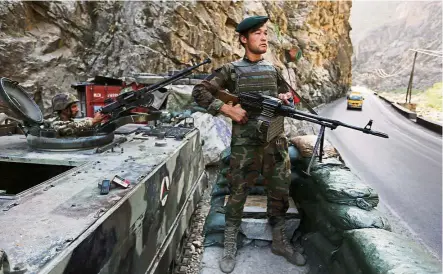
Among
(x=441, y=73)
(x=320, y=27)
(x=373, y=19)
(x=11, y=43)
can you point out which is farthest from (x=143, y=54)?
(x=373, y=19)

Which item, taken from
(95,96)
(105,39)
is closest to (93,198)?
(95,96)

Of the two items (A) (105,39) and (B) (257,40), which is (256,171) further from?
(A) (105,39)

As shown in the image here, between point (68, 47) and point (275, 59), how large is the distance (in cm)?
1085

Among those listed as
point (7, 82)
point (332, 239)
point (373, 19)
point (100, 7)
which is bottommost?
point (332, 239)

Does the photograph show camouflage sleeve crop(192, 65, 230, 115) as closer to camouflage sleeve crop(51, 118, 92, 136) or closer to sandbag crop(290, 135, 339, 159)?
sandbag crop(290, 135, 339, 159)

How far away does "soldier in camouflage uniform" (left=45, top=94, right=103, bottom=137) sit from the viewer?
353cm

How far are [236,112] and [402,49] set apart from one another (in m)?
68.0

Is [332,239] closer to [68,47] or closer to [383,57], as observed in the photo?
[68,47]

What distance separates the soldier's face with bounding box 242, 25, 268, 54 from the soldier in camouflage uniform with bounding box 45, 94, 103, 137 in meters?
1.87

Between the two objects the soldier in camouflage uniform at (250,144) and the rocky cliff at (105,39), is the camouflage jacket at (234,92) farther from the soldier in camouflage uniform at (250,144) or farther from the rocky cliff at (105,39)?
the rocky cliff at (105,39)

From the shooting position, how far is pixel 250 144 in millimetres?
3109

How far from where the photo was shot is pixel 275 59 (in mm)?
19891

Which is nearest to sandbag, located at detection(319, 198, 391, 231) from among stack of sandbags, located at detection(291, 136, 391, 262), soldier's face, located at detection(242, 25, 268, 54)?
stack of sandbags, located at detection(291, 136, 391, 262)

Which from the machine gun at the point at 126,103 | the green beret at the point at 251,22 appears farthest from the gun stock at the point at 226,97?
the machine gun at the point at 126,103
